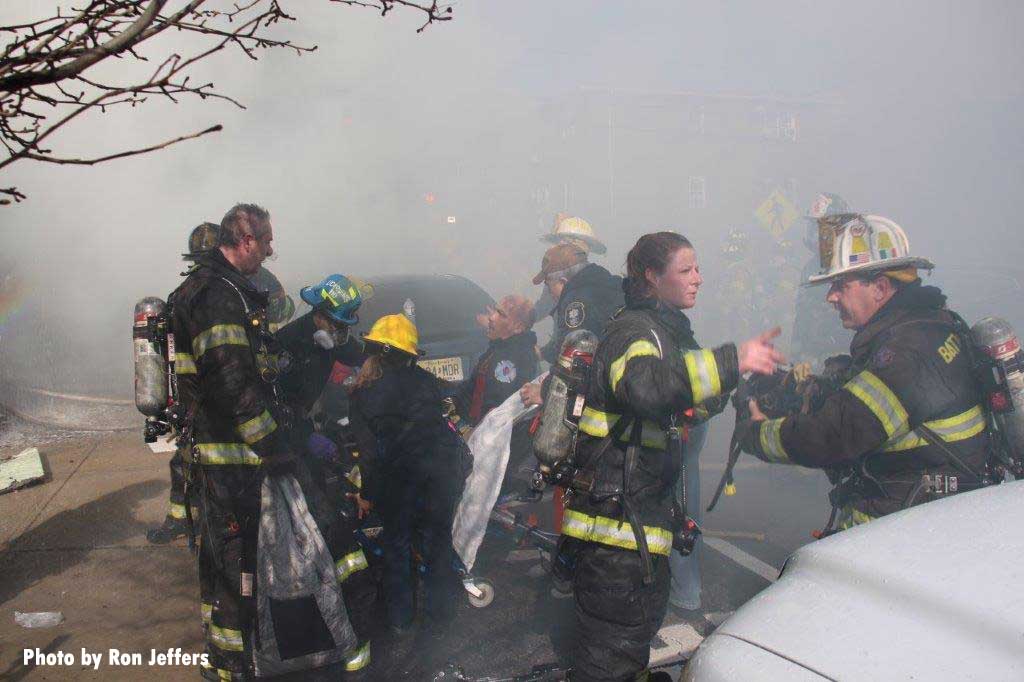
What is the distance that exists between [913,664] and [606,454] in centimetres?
127

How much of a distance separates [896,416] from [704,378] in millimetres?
852

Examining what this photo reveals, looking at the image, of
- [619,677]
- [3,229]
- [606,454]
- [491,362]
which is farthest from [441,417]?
[3,229]

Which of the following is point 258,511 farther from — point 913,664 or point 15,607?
point 913,664

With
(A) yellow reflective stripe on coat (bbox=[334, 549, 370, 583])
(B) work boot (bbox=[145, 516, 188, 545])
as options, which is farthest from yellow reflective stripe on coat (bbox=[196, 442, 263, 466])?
(B) work boot (bbox=[145, 516, 188, 545])

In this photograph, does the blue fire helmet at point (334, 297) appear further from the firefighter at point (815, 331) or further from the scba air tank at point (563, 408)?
the firefighter at point (815, 331)

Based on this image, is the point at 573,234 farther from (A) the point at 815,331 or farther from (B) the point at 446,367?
(A) the point at 815,331

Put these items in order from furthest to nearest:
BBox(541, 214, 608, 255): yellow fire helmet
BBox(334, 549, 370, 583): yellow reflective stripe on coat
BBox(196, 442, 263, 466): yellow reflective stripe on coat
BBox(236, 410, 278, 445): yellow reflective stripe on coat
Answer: BBox(541, 214, 608, 255): yellow fire helmet → BBox(334, 549, 370, 583): yellow reflective stripe on coat → BBox(196, 442, 263, 466): yellow reflective stripe on coat → BBox(236, 410, 278, 445): yellow reflective stripe on coat

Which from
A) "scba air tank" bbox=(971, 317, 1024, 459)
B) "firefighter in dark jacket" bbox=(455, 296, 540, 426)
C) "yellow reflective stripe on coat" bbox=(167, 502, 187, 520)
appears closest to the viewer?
"scba air tank" bbox=(971, 317, 1024, 459)

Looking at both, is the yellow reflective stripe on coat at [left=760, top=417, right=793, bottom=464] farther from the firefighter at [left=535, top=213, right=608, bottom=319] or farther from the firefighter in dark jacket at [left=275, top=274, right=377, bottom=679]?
the firefighter at [left=535, top=213, right=608, bottom=319]

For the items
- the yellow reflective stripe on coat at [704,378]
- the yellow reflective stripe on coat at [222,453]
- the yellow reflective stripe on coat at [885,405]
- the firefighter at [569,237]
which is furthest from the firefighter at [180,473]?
the firefighter at [569,237]

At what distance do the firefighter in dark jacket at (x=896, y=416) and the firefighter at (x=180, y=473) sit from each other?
2437 mm

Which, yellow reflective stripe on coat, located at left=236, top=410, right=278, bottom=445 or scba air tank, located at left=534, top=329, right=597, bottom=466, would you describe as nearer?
scba air tank, located at left=534, top=329, right=597, bottom=466

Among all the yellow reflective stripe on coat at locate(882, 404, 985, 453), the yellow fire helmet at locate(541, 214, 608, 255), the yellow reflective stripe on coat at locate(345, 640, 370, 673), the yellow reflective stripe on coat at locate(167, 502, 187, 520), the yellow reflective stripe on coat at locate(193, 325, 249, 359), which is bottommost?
the yellow reflective stripe on coat at locate(345, 640, 370, 673)

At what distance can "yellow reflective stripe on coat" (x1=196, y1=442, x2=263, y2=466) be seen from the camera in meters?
2.83
